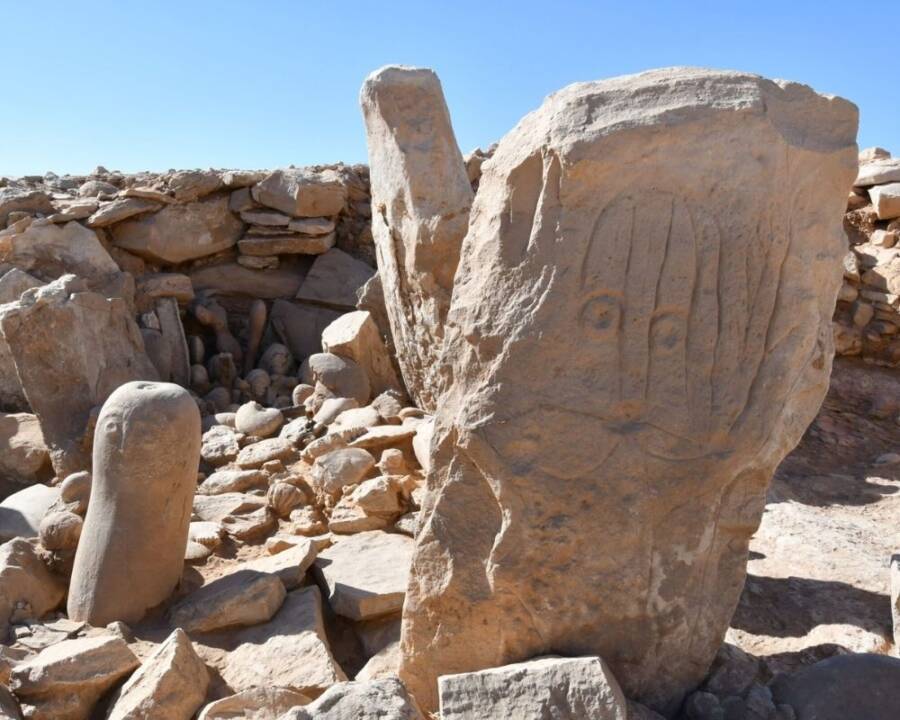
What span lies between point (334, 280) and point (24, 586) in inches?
206

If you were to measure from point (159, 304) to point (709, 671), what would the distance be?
255 inches

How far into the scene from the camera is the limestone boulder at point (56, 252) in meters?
7.54

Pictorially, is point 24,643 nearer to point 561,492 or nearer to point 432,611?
point 432,611

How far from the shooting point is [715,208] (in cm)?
250

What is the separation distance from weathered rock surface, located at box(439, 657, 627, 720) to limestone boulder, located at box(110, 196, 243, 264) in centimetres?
690

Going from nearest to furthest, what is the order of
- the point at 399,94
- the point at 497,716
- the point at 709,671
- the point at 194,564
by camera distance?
1. the point at 497,716
2. the point at 709,671
3. the point at 194,564
4. the point at 399,94

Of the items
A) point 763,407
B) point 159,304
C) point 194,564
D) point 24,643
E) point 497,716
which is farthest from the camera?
point 159,304

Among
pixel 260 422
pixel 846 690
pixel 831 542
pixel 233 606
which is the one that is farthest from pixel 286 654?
pixel 260 422

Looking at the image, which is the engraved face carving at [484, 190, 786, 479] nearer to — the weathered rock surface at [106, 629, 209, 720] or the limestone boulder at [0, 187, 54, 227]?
the weathered rock surface at [106, 629, 209, 720]

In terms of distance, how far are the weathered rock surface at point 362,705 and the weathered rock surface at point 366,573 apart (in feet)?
4.00

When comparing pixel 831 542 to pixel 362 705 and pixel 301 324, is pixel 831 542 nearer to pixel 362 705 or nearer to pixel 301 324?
pixel 362 705

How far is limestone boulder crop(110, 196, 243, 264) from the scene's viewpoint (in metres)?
8.33

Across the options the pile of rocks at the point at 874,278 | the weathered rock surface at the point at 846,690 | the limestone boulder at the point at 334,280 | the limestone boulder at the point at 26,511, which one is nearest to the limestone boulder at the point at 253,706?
the weathered rock surface at the point at 846,690

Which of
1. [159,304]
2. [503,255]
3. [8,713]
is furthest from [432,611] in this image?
[159,304]
